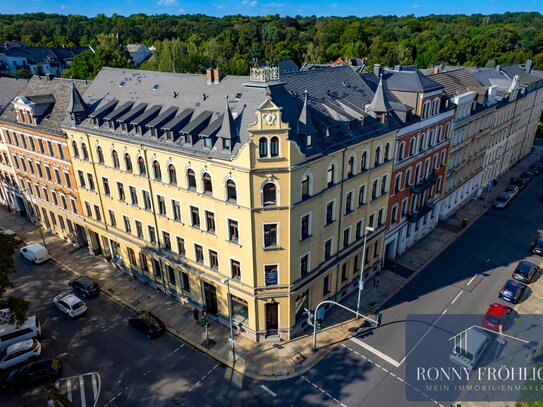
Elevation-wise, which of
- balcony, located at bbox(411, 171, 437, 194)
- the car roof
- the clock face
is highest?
the clock face

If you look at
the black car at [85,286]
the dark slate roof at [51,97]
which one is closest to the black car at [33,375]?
the black car at [85,286]

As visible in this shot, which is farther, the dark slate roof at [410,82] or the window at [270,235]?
the dark slate roof at [410,82]

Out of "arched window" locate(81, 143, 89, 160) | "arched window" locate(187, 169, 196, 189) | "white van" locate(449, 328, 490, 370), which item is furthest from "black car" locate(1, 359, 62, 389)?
"white van" locate(449, 328, 490, 370)

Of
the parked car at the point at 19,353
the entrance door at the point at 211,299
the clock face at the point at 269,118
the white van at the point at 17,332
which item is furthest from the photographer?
the entrance door at the point at 211,299

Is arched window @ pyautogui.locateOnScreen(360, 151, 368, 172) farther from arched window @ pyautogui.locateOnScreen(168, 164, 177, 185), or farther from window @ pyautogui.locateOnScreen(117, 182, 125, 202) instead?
window @ pyautogui.locateOnScreen(117, 182, 125, 202)

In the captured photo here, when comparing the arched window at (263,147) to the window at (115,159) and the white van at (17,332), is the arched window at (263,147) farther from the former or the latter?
the white van at (17,332)
